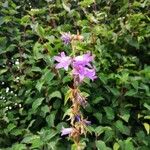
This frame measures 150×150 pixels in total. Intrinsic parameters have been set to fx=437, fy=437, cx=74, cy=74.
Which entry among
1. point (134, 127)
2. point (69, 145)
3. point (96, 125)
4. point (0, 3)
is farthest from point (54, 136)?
point (0, 3)

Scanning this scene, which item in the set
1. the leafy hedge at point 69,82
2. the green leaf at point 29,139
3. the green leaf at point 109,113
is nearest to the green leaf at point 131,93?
the leafy hedge at point 69,82

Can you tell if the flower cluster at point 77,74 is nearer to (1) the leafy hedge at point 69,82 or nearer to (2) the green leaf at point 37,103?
(1) the leafy hedge at point 69,82

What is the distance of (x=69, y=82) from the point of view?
7.76 ft

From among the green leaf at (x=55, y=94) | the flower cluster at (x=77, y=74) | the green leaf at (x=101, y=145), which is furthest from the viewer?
the green leaf at (x=55, y=94)

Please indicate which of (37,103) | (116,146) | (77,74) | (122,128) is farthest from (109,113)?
(77,74)

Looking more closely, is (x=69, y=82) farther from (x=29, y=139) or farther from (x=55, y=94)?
(x=29, y=139)

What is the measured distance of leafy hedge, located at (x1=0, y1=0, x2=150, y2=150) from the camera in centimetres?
227

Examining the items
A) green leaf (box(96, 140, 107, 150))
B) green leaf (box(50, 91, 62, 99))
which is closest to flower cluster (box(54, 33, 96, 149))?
green leaf (box(96, 140, 107, 150))

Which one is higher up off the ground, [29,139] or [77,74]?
[77,74]

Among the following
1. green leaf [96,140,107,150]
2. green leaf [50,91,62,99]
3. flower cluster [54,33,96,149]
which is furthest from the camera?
green leaf [50,91,62,99]

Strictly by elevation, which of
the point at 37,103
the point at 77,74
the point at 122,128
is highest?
the point at 77,74

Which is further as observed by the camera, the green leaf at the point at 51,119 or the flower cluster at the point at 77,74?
the green leaf at the point at 51,119

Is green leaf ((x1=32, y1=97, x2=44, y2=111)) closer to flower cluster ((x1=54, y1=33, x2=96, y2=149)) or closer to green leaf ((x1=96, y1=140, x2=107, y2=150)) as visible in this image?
green leaf ((x1=96, y1=140, x2=107, y2=150))

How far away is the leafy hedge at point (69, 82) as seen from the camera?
2.27m
